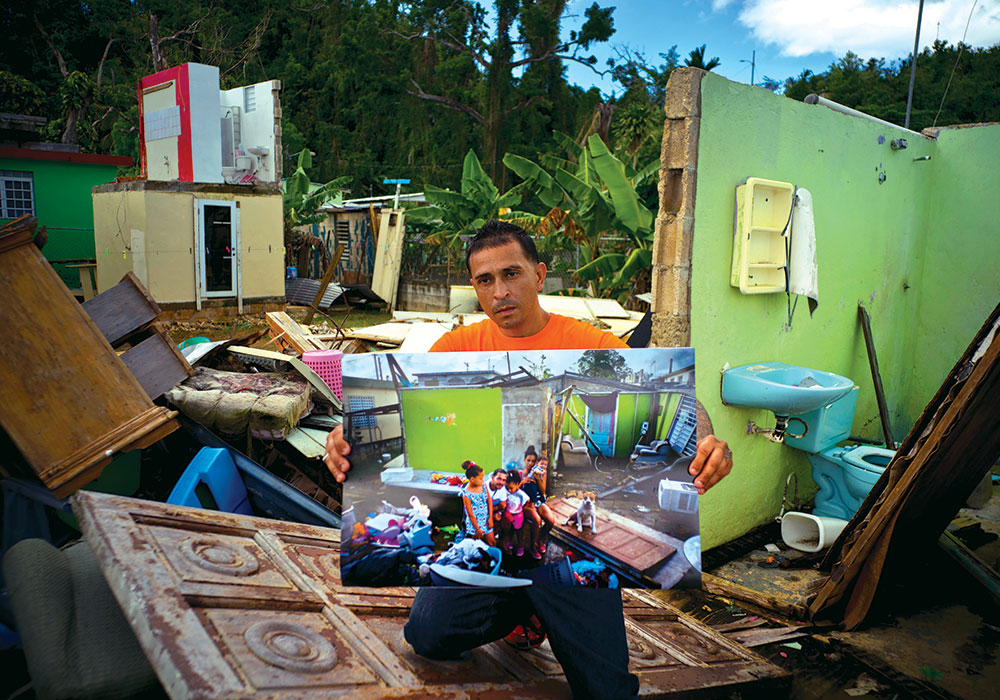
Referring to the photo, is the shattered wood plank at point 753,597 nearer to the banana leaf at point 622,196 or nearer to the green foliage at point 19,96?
the banana leaf at point 622,196

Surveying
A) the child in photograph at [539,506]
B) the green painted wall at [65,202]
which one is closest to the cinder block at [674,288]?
the child in photograph at [539,506]

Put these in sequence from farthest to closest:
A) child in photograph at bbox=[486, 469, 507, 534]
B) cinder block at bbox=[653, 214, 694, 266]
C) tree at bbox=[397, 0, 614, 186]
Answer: tree at bbox=[397, 0, 614, 186] < cinder block at bbox=[653, 214, 694, 266] < child in photograph at bbox=[486, 469, 507, 534]

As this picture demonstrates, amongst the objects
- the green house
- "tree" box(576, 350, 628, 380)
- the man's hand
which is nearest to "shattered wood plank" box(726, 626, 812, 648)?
the man's hand

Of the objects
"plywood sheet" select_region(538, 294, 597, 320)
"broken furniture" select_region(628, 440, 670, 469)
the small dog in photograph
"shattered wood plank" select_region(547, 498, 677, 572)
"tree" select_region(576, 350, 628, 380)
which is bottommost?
"shattered wood plank" select_region(547, 498, 677, 572)

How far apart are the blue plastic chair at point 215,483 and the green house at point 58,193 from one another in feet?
39.3

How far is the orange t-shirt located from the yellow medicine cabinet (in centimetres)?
204

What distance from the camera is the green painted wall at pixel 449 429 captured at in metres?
2.00

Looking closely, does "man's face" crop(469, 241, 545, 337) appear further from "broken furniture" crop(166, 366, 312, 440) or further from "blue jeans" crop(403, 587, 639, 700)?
"broken furniture" crop(166, 366, 312, 440)

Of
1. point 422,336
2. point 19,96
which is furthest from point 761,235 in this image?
point 19,96

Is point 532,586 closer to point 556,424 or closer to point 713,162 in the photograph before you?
point 556,424

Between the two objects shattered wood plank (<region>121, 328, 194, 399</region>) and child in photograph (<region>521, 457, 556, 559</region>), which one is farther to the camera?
shattered wood plank (<region>121, 328, 194, 399</region>)

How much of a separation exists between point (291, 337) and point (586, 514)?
4.49 m

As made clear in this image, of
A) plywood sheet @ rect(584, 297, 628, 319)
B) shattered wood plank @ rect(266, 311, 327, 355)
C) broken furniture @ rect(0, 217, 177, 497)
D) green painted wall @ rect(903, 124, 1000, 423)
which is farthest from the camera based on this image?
plywood sheet @ rect(584, 297, 628, 319)

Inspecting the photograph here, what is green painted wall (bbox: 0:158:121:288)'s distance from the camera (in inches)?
552
